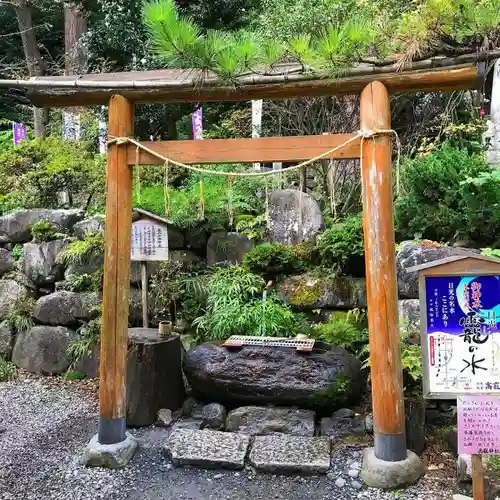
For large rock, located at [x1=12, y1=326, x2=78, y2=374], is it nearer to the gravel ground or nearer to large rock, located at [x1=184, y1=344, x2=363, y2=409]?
the gravel ground

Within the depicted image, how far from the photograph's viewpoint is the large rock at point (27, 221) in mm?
7719

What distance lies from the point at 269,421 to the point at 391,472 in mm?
1379

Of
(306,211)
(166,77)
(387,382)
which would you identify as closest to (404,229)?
(306,211)

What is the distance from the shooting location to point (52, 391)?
20.8ft

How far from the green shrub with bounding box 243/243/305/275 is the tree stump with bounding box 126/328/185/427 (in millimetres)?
1768

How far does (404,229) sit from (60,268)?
4757mm

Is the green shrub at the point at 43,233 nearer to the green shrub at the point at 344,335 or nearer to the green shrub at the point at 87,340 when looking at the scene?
the green shrub at the point at 87,340

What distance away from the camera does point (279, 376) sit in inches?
199

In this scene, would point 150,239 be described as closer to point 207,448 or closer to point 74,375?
point 74,375

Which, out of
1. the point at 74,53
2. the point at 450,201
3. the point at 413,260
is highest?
the point at 74,53

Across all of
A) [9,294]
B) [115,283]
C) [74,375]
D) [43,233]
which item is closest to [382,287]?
[115,283]

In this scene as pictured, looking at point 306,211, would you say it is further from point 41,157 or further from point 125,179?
point 41,157

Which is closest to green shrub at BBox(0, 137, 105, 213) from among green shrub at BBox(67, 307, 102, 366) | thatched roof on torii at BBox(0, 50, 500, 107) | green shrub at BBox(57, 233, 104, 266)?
green shrub at BBox(57, 233, 104, 266)

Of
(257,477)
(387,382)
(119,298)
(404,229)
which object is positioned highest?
(404,229)
